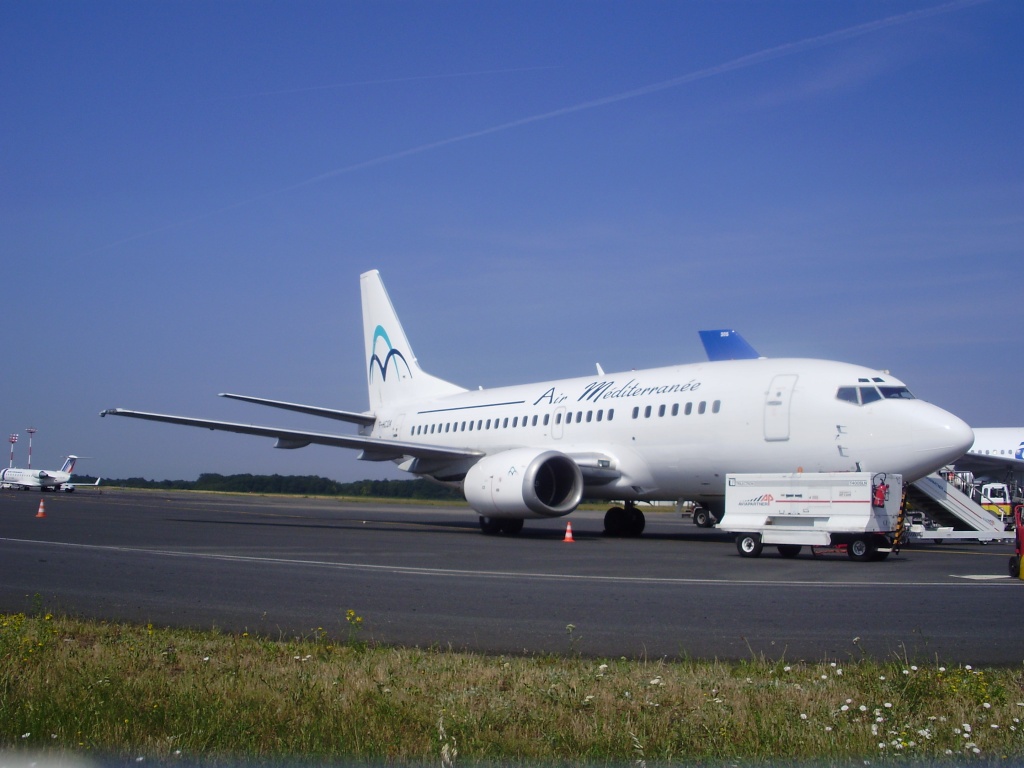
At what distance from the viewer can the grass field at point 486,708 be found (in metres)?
4.64

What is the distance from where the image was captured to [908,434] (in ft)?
59.1

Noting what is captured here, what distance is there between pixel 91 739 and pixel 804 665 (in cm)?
436

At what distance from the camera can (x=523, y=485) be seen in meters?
22.2

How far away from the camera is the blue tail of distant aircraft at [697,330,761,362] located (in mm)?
44312

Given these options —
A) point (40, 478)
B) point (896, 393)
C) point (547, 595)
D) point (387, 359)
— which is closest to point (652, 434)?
point (896, 393)

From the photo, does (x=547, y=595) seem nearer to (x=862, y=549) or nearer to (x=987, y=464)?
(x=862, y=549)

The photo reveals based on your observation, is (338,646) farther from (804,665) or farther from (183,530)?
(183,530)

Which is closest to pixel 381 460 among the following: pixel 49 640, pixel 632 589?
pixel 632 589

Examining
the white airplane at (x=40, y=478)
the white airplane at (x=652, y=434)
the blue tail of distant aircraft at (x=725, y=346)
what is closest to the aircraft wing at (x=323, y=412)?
the white airplane at (x=652, y=434)

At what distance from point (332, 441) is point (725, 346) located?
24622 mm

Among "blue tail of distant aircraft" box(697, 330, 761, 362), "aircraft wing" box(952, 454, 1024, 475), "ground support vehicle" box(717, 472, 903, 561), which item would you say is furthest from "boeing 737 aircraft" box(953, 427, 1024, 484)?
"ground support vehicle" box(717, 472, 903, 561)

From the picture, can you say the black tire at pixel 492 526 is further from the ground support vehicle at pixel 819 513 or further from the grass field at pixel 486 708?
the grass field at pixel 486 708

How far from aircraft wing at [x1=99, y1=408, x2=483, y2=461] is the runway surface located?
219 inches

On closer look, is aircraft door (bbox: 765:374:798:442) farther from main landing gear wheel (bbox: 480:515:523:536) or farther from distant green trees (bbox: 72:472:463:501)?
distant green trees (bbox: 72:472:463:501)
